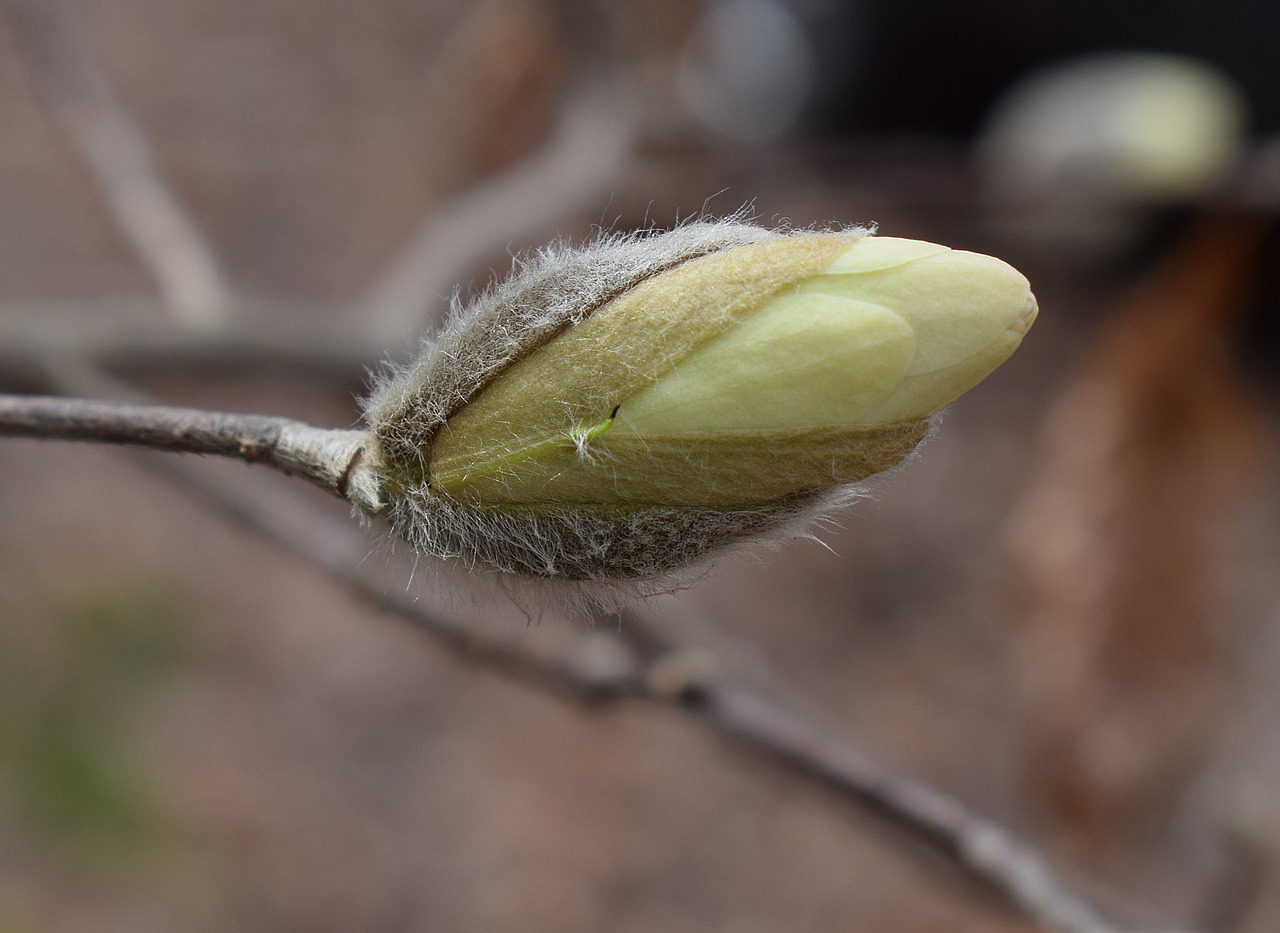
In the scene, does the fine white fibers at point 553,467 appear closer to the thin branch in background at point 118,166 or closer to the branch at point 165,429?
the branch at point 165,429

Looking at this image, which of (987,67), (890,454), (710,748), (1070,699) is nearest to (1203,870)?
(1070,699)

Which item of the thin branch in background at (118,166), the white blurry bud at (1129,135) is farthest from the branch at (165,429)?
the white blurry bud at (1129,135)

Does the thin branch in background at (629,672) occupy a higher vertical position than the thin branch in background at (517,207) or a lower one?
lower

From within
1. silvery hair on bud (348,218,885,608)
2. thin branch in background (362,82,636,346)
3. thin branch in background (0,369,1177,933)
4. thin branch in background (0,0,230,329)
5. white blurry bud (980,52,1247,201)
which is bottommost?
thin branch in background (0,369,1177,933)

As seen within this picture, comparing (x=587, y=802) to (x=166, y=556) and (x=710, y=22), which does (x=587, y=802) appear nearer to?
(x=166, y=556)

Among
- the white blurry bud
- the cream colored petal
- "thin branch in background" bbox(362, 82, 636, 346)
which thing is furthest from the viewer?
the white blurry bud

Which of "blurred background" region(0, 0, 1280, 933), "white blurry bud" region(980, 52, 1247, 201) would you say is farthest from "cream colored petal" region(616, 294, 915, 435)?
"white blurry bud" region(980, 52, 1247, 201)

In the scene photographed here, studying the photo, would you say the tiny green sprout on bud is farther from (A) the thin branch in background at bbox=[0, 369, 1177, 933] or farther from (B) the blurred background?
(B) the blurred background
